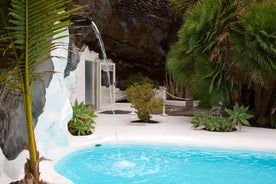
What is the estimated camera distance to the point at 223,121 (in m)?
9.68

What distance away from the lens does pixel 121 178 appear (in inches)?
229

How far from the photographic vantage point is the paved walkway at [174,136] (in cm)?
782

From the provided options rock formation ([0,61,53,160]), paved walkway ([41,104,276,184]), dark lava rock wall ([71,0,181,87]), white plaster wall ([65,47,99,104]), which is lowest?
paved walkway ([41,104,276,184])

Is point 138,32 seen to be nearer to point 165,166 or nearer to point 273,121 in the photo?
point 273,121

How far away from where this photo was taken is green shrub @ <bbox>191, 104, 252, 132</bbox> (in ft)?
31.7

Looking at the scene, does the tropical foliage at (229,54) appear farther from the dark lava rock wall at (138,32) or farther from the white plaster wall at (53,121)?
the dark lava rock wall at (138,32)

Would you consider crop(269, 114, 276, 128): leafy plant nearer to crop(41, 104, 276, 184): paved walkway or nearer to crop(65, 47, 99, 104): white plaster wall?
crop(41, 104, 276, 184): paved walkway

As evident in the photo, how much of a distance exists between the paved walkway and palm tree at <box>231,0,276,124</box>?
1.58 meters

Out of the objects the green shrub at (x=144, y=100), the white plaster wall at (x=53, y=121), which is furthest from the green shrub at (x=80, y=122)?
the green shrub at (x=144, y=100)

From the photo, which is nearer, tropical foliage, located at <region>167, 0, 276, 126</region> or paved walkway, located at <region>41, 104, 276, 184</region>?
paved walkway, located at <region>41, 104, 276, 184</region>

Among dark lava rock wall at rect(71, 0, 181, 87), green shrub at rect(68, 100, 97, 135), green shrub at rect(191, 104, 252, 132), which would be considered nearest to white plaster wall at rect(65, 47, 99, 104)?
green shrub at rect(68, 100, 97, 135)

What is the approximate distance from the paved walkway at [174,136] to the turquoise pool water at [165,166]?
0.20 metres

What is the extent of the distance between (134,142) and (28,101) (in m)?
5.31

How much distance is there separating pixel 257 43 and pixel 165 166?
4602 mm
